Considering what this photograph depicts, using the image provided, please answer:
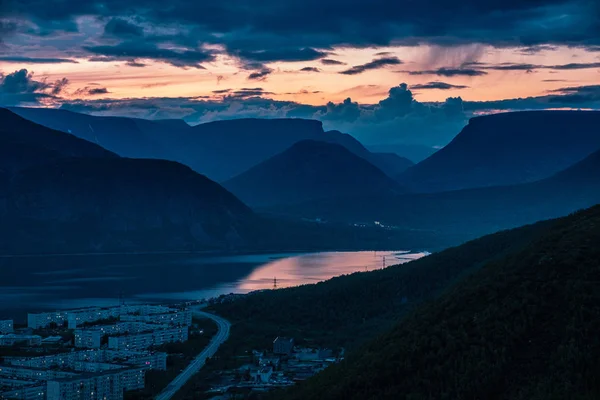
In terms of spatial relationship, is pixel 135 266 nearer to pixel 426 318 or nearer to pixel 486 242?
pixel 486 242

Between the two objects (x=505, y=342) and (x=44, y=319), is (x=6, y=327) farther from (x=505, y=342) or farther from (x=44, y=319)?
(x=505, y=342)

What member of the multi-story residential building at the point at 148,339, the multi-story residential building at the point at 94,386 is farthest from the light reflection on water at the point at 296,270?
the multi-story residential building at the point at 94,386

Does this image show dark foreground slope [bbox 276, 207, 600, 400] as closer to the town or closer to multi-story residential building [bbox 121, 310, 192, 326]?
the town

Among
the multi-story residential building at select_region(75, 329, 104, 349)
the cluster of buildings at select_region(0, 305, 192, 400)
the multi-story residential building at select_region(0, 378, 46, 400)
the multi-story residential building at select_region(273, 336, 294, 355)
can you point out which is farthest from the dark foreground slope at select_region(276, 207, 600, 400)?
the multi-story residential building at select_region(75, 329, 104, 349)

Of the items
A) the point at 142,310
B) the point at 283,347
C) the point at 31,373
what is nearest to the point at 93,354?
the point at 31,373

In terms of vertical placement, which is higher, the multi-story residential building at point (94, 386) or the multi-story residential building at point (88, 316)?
the multi-story residential building at point (88, 316)

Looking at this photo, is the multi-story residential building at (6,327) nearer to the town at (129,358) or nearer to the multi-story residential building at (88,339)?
the town at (129,358)
